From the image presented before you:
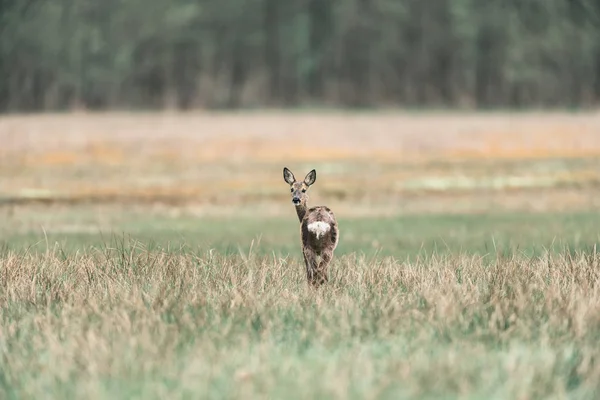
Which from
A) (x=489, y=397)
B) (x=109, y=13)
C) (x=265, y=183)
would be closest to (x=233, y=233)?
(x=265, y=183)

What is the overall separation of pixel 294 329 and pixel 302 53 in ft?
57.7

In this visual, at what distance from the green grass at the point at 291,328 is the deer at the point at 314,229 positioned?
234mm

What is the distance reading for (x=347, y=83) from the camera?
23047 mm

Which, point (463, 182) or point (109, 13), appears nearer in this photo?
point (463, 182)

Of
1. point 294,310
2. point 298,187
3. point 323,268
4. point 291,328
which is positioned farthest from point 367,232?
point 291,328

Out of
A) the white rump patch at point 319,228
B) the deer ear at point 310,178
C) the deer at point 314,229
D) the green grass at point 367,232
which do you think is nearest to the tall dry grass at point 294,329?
the deer at point 314,229

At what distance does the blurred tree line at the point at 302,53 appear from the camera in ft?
74.3

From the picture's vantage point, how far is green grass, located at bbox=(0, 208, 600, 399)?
502 cm

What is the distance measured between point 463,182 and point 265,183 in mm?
3755

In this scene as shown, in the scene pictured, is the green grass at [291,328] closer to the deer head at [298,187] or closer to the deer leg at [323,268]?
the deer leg at [323,268]

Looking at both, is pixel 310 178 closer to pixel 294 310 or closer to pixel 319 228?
pixel 319 228

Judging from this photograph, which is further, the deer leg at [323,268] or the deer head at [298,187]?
the deer leg at [323,268]

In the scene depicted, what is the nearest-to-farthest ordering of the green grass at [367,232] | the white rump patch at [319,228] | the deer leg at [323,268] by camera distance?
the white rump patch at [319,228]
the deer leg at [323,268]
the green grass at [367,232]

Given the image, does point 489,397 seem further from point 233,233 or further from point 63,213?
point 63,213
